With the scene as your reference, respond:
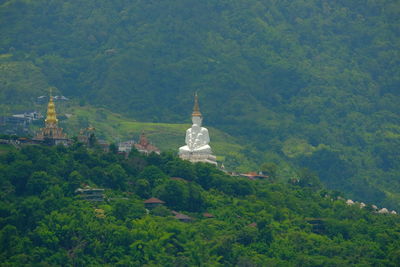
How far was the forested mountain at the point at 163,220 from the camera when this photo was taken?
272 ft

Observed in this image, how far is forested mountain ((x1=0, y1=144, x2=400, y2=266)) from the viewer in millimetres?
82812

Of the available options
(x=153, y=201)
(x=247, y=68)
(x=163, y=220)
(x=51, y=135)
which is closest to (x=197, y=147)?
(x=51, y=135)

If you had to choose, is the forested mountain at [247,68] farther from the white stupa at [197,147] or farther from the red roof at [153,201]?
the red roof at [153,201]

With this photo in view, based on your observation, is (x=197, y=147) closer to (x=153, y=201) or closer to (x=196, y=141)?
(x=196, y=141)

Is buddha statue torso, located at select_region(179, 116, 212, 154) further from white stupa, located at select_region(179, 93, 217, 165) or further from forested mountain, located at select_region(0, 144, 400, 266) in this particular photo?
forested mountain, located at select_region(0, 144, 400, 266)

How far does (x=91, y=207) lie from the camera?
3452 inches

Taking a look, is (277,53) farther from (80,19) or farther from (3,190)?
(3,190)

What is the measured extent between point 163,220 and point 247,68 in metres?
67.6

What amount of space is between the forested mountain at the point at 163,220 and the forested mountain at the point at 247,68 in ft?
121

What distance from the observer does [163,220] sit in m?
88.2

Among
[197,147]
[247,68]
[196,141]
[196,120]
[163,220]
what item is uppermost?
[247,68]

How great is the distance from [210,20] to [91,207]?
7534 cm

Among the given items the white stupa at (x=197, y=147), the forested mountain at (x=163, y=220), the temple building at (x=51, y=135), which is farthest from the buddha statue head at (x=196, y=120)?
the temple building at (x=51, y=135)

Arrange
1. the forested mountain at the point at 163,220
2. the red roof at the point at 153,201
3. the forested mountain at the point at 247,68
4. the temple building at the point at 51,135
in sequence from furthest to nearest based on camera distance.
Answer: the forested mountain at the point at 247,68 → the temple building at the point at 51,135 → the red roof at the point at 153,201 → the forested mountain at the point at 163,220
